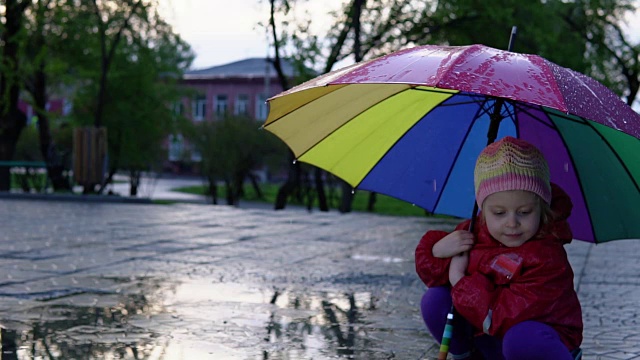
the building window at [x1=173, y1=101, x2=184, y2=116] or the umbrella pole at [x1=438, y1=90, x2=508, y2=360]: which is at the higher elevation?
the building window at [x1=173, y1=101, x2=184, y2=116]

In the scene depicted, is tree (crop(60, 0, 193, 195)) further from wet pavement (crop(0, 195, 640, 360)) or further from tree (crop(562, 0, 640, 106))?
wet pavement (crop(0, 195, 640, 360))

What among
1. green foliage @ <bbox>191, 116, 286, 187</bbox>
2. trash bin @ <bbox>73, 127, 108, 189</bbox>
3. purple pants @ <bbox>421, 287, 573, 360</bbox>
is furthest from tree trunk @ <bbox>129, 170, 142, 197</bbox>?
purple pants @ <bbox>421, 287, 573, 360</bbox>

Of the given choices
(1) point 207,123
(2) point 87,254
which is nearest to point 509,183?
(2) point 87,254

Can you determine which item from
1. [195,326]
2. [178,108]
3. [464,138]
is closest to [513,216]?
[464,138]

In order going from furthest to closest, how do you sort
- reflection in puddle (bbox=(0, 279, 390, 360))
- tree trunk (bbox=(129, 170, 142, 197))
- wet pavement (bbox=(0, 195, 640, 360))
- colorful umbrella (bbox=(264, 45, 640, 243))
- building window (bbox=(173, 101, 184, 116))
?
1. building window (bbox=(173, 101, 184, 116))
2. tree trunk (bbox=(129, 170, 142, 197))
3. wet pavement (bbox=(0, 195, 640, 360))
4. reflection in puddle (bbox=(0, 279, 390, 360))
5. colorful umbrella (bbox=(264, 45, 640, 243))

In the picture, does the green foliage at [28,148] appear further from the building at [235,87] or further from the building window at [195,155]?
the building at [235,87]

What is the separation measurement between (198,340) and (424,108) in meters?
1.96

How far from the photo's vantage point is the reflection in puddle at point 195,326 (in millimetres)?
5547

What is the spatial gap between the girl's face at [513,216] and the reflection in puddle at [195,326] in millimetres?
1875

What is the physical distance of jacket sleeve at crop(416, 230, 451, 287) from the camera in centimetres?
412

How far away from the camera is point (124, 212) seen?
18141 millimetres

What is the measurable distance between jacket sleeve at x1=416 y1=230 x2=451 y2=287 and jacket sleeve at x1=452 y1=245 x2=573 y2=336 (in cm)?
18

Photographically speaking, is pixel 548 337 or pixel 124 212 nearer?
pixel 548 337

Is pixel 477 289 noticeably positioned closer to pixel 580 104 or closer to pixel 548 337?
pixel 548 337
